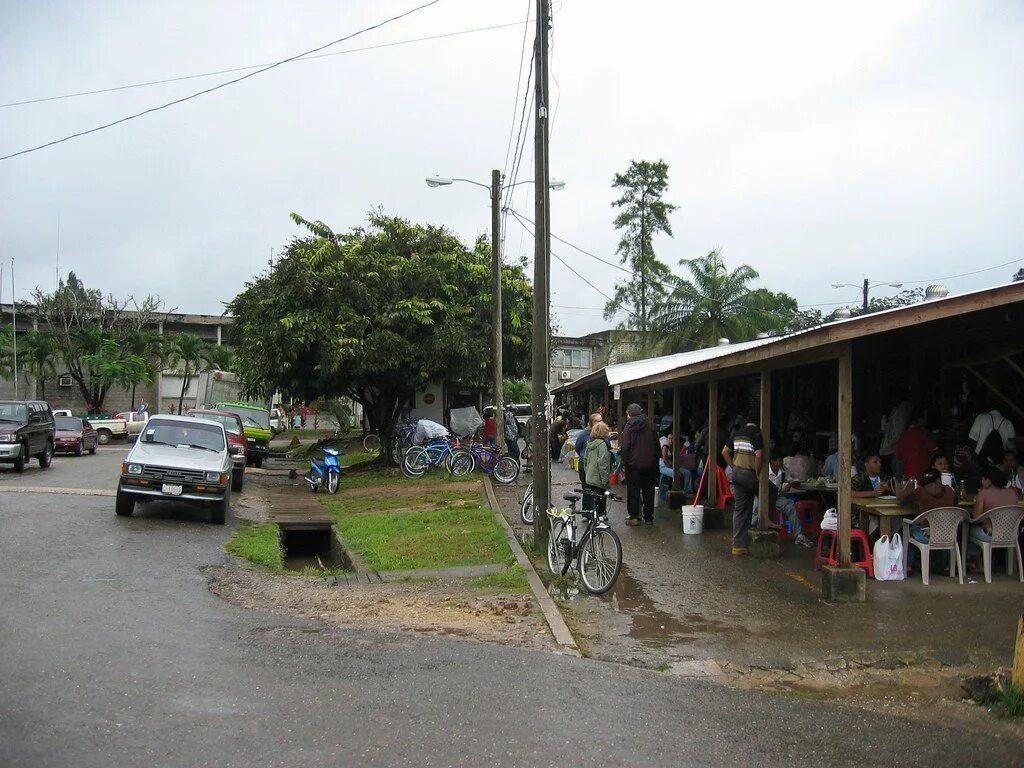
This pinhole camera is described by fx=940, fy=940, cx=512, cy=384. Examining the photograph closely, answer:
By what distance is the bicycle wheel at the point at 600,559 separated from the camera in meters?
9.82

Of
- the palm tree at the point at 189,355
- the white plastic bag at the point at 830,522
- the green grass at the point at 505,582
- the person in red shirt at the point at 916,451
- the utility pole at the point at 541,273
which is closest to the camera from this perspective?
the green grass at the point at 505,582

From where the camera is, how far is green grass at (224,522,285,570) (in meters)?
12.5

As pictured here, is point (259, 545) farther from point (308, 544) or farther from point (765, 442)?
point (765, 442)

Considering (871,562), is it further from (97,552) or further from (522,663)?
(97,552)

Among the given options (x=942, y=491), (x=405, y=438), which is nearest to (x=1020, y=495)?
(x=942, y=491)

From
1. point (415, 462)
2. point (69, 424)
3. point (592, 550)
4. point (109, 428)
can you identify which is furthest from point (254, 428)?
point (592, 550)

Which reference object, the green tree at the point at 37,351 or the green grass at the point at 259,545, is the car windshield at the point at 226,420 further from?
the green tree at the point at 37,351

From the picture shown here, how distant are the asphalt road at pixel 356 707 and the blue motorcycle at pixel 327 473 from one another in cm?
1353

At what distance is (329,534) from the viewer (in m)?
17.0

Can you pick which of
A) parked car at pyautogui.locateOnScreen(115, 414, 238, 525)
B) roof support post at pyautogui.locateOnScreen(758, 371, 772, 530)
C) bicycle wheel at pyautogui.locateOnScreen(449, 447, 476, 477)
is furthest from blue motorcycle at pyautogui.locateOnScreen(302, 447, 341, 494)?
roof support post at pyautogui.locateOnScreen(758, 371, 772, 530)

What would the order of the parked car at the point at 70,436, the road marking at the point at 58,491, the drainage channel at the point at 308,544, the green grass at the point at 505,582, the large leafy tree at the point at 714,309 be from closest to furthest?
the green grass at the point at 505,582 < the drainage channel at the point at 308,544 < the road marking at the point at 58,491 < the parked car at the point at 70,436 < the large leafy tree at the point at 714,309

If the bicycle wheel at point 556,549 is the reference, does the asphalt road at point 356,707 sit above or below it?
below

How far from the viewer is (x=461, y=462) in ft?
77.9

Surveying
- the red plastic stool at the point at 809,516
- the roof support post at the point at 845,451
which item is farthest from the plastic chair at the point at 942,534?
the red plastic stool at the point at 809,516
